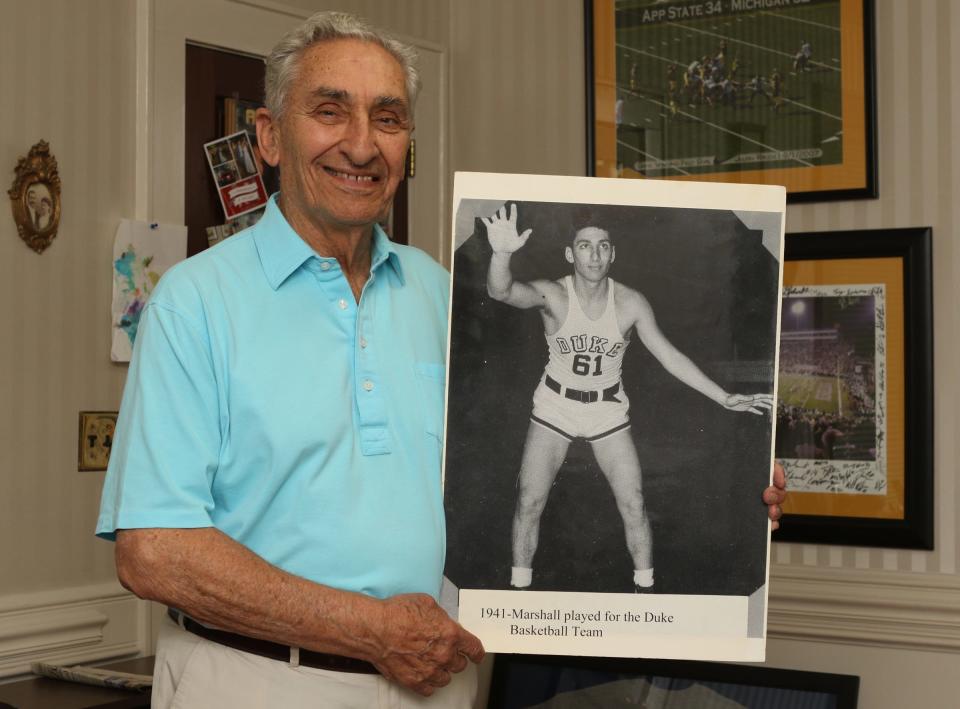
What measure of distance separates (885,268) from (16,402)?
6.42ft

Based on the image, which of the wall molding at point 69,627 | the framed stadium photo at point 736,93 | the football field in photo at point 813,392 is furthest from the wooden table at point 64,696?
the framed stadium photo at point 736,93

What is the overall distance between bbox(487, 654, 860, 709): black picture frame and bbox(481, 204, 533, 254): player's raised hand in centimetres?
164

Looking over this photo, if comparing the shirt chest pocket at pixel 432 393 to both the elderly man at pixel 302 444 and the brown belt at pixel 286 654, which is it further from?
the brown belt at pixel 286 654

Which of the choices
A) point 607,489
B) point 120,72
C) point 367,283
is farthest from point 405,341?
point 120,72

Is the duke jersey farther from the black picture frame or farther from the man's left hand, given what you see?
the black picture frame

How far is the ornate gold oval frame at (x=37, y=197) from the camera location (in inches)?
93.7

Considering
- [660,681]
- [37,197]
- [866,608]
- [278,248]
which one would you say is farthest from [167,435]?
[866,608]

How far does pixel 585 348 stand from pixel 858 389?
4.85 ft

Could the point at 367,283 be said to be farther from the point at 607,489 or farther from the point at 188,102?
the point at 188,102

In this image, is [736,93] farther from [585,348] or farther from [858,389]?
[585,348]

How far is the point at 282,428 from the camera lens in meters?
1.42

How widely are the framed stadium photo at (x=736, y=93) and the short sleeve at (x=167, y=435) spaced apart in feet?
6.18

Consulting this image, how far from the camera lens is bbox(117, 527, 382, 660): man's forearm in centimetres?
136

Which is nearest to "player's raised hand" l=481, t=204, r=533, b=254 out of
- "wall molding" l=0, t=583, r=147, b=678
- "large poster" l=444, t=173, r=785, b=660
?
"large poster" l=444, t=173, r=785, b=660
